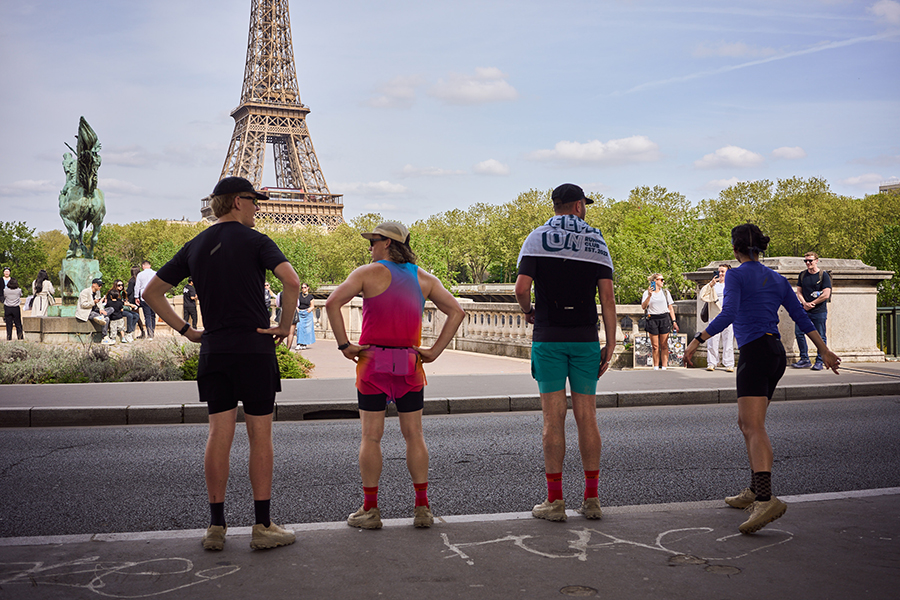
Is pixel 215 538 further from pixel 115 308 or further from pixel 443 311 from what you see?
pixel 115 308

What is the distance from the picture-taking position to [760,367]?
4.86 metres

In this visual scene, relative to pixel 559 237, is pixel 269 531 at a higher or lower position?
lower

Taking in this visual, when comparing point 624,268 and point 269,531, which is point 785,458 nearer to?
point 269,531

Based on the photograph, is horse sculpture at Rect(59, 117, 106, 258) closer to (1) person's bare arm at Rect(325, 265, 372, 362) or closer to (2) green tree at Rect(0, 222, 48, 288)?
(1) person's bare arm at Rect(325, 265, 372, 362)

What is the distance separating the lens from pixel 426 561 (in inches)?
157

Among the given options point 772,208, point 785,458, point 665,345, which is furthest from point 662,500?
point 772,208

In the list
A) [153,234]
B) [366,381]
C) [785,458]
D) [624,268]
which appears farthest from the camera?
[153,234]

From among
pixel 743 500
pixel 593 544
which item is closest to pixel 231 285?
pixel 593 544

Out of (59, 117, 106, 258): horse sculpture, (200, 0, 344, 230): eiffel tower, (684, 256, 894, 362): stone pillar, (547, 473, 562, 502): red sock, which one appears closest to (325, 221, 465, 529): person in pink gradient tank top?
(547, 473, 562, 502): red sock

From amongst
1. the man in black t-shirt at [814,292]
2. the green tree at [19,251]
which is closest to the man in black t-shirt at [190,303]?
the man in black t-shirt at [814,292]

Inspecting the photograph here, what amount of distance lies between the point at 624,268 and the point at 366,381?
41.0 meters

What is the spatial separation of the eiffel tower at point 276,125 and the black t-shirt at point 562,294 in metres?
85.6

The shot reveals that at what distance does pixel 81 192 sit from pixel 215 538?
2301 centimetres

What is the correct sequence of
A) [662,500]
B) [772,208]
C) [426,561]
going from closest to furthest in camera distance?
[426,561] < [662,500] < [772,208]
